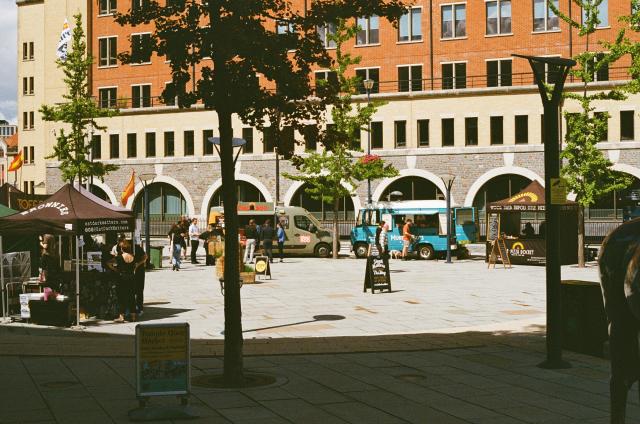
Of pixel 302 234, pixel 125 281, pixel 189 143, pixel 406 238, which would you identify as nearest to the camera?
pixel 125 281

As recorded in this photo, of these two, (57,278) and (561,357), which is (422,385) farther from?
(57,278)

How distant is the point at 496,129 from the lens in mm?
48000

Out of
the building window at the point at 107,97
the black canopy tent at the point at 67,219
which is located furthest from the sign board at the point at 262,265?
the building window at the point at 107,97

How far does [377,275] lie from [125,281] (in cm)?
721

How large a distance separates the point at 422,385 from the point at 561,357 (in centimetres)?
254

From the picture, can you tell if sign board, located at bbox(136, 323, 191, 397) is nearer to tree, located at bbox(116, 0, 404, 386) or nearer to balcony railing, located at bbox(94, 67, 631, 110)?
tree, located at bbox(116, 0, 404, 386)

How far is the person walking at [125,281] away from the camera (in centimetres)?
1641

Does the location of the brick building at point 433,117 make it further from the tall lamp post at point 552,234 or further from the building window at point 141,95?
the tall lamp post at point 552,234

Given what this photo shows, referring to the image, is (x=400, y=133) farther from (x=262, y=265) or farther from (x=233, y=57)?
(x=233, y=57)

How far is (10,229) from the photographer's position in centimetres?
1590

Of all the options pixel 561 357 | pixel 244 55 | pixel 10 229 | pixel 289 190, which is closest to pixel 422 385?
pixel 561 357

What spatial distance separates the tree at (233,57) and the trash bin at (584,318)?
4.90 meters

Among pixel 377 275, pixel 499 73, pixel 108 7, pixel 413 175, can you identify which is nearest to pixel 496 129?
→ pixel 499 73

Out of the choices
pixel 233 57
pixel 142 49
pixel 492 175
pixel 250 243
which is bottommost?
pixel 250 243
